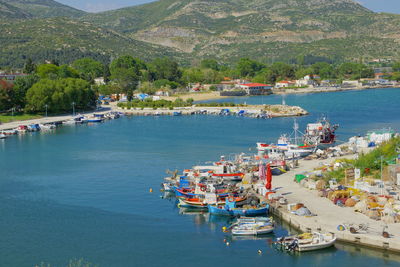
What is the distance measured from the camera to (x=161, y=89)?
120 meters

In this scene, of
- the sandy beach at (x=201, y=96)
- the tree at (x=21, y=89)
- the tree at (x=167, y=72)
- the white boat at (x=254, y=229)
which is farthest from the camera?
the tree at (x=167, y=72)

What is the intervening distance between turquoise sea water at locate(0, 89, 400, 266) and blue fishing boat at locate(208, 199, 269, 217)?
1.83 feet

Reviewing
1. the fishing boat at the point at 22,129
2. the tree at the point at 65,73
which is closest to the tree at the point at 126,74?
the tree at the point at 65,73

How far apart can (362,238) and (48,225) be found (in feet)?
53.1

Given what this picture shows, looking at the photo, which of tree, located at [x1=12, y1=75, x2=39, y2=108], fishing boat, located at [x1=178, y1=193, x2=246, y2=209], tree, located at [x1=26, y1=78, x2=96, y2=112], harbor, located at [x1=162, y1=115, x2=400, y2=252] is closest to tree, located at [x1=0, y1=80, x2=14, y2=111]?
tree, located at [x1=12, y1=75, x2=39, y2=108]

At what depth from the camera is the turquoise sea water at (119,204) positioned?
85.4 feet

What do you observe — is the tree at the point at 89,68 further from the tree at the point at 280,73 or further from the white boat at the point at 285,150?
the white boat at the point at 285,150

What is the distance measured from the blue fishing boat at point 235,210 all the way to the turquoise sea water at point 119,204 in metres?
0.56

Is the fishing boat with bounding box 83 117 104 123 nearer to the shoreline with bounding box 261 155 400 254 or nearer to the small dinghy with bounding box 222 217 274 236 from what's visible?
the shoreline with bounding box 261 155 400 254

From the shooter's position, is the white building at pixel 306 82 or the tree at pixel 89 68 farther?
the white building at pixel 306 82

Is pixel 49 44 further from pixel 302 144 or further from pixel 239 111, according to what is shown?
pixel 302 144

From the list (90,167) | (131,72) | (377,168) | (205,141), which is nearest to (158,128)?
(205,141)

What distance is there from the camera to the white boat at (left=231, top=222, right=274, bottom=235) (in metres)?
28.2

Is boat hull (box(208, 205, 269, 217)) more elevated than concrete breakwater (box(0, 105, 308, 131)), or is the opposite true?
concrete breakwater (box(0, 105, 308, 131))
